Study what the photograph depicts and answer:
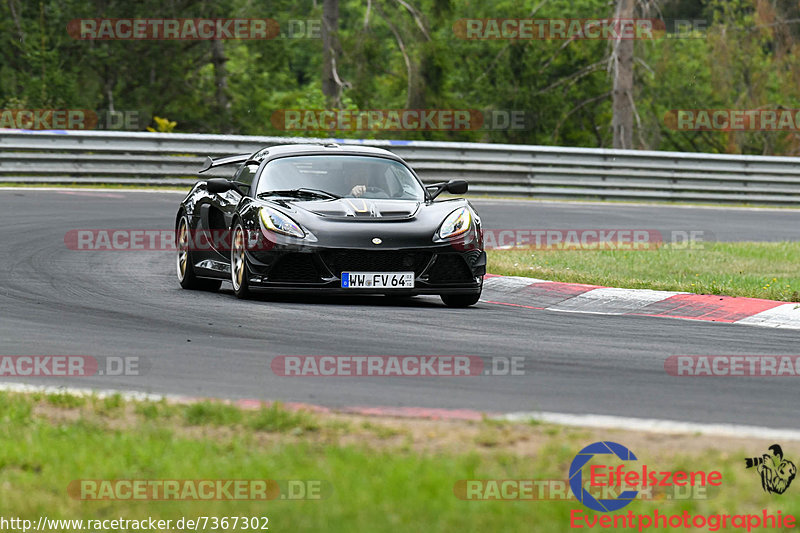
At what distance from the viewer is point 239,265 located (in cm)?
1091

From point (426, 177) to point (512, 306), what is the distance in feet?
42.6

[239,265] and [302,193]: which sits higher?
[302,193]

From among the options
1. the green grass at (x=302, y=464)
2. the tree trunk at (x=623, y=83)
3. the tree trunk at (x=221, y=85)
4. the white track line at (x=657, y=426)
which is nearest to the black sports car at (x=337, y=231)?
the green grass at (x=302, y=464)

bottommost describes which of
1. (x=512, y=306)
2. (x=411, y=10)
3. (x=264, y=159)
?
(x=512, y=306)

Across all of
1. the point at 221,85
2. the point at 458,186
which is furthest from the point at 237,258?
the point at 221,85

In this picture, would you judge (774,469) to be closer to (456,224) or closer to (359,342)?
(359,342)

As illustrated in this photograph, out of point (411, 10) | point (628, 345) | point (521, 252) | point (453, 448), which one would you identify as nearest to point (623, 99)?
point (411, 10)

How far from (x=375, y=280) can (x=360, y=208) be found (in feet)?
2.37

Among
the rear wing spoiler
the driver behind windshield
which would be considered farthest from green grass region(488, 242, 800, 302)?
the rear wing spoiler

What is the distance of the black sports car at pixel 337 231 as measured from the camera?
10.4 meters

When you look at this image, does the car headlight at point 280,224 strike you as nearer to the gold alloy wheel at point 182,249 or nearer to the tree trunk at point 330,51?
the gold alloy wheel at point 182,249

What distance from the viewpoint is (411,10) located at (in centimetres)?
3512

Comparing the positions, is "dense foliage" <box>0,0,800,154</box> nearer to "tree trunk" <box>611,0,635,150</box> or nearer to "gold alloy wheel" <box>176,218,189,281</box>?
"tree trunk" <box>611,0,635,150</box>

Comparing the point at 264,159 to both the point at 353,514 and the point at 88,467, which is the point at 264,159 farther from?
the point at 353,514
